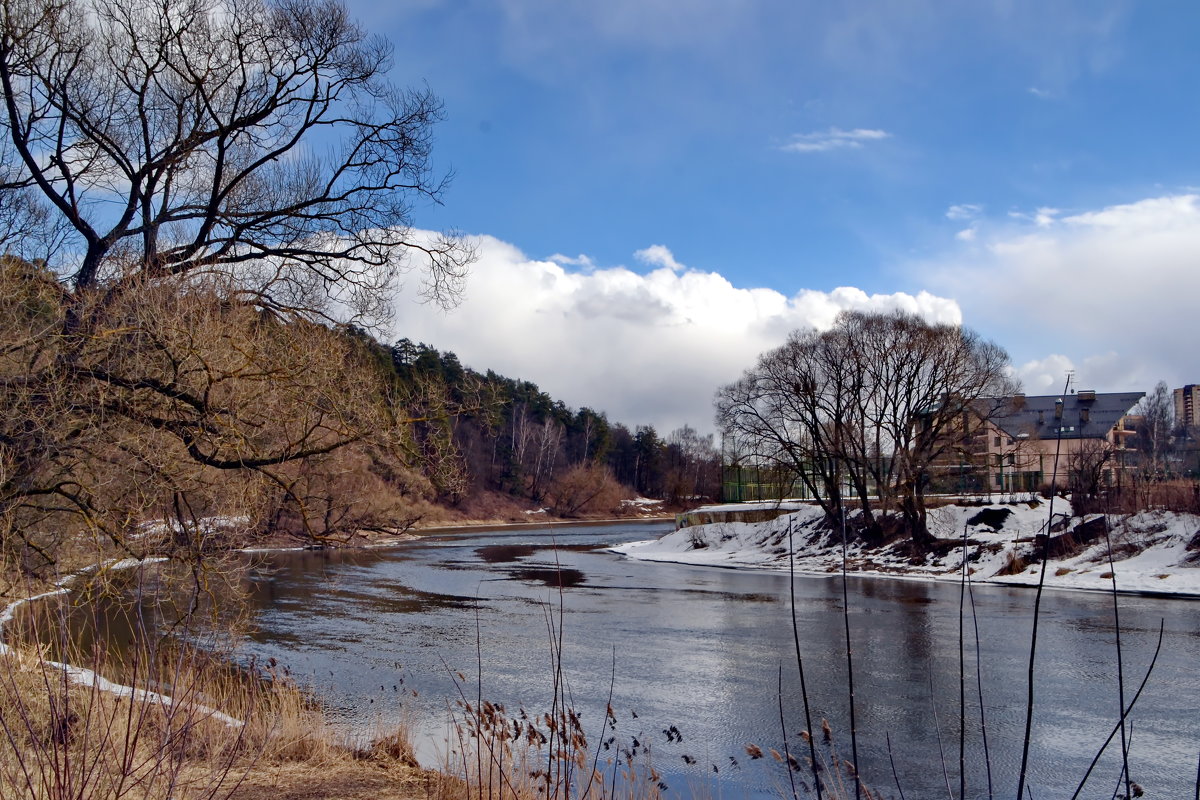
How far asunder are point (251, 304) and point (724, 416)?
2945 centimetres

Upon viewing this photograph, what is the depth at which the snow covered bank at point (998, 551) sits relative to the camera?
86.7 feet

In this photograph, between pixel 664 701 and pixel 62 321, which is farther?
pixel 664 701

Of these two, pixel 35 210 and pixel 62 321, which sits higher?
pixel 35 210

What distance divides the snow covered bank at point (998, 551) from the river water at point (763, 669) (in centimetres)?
263

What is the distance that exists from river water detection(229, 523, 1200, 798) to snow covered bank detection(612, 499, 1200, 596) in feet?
8.61

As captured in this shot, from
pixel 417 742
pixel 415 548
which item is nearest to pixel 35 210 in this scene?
pixel 417 742

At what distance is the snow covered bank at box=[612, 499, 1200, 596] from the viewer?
1040 inches

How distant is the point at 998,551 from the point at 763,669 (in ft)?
65.5

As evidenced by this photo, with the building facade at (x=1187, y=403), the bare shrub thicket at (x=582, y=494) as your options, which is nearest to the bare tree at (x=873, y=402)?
the bare shrub thicket at (x=582, y=494)

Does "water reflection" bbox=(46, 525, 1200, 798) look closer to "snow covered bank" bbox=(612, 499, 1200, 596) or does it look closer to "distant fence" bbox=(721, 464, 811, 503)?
"snow covered bank" bbox=(612, 499, 1200, 596)

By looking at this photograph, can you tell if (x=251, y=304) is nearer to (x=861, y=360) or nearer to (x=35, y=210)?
(x=35, y=210)

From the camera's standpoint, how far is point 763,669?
14.8 m

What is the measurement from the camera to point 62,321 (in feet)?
28.2

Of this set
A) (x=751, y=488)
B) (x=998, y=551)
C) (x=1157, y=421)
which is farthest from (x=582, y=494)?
(x=998, y=551)
